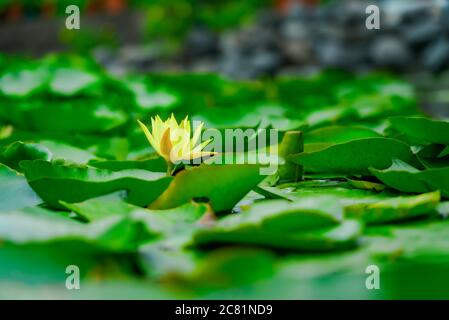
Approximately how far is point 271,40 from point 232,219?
7.05 meters

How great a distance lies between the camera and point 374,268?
0.62m

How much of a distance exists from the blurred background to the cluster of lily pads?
314 cm

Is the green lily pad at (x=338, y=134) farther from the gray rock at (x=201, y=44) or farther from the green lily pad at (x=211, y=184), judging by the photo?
the gray rock at (x=201, y=44)

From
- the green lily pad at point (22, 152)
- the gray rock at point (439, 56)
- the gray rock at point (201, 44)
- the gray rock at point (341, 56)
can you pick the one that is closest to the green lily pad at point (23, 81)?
the green lily pad at point (22, 152)

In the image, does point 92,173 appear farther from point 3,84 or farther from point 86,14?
point 86,14

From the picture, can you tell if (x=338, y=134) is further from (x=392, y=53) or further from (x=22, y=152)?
(x=392, y=53)

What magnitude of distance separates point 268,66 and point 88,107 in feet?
19.6

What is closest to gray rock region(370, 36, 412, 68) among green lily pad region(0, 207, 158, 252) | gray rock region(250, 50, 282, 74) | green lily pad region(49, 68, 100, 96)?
gray rock region(250, 50, 282, 74)

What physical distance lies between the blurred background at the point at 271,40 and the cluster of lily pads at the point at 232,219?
3142 mm

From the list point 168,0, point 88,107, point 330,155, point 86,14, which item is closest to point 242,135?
point 330,155

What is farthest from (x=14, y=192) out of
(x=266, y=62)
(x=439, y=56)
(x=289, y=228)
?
(x=266, y=62)

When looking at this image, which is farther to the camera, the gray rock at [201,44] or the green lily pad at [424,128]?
the gray rock at [201,44]

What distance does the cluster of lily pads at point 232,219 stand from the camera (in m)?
0.60

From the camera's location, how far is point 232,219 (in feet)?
2.30
